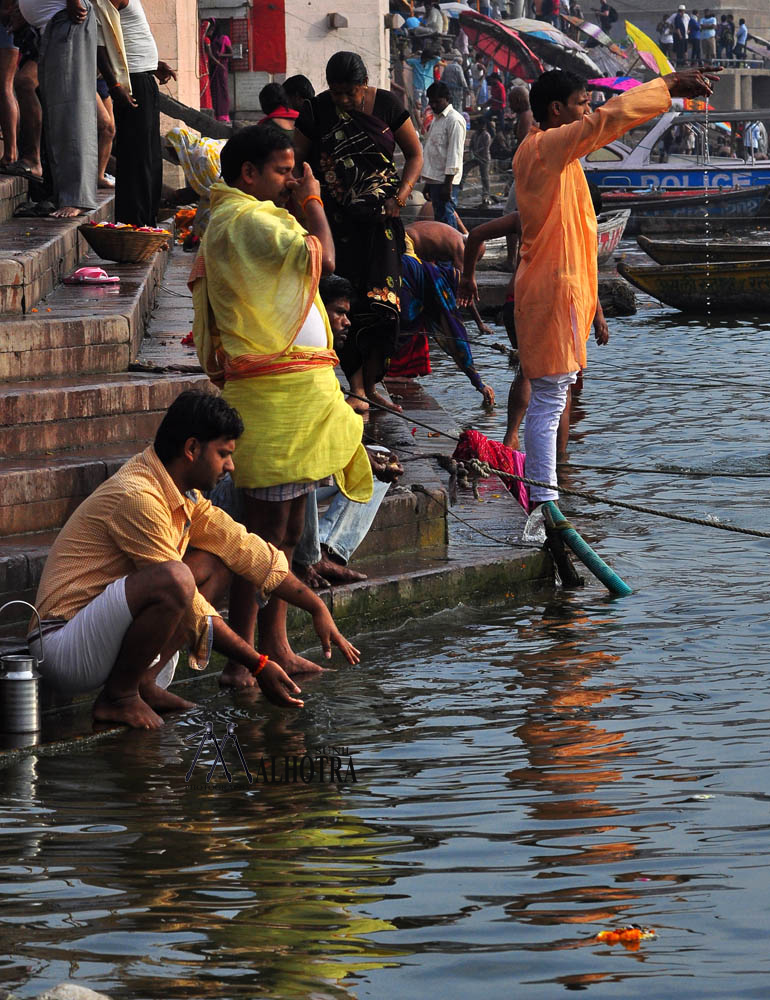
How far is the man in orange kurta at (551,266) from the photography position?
6.57 meters

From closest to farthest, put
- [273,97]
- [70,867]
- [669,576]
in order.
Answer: [70,867] < [669,576] < [273,97]

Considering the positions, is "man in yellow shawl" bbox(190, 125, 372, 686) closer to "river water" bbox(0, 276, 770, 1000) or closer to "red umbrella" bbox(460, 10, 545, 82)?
"river water" bbox(0, 276, 770, 1000)

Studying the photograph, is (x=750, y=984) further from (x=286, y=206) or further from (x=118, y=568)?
(x=286, y=206)

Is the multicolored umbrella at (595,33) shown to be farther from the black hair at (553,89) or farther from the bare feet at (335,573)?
the bare feet at (335,573)

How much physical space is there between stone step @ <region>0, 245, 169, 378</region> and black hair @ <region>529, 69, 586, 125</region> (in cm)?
181

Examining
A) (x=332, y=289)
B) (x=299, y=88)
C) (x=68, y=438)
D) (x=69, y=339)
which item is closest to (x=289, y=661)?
(x=68, y=438)

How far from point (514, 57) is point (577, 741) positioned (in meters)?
35.1

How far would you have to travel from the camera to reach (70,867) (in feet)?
11.9

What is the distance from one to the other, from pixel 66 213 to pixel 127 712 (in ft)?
16.3

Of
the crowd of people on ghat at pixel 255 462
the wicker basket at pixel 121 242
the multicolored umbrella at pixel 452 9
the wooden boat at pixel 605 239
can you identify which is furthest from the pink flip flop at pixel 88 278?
the multicolored umbrella at pixel 452 9

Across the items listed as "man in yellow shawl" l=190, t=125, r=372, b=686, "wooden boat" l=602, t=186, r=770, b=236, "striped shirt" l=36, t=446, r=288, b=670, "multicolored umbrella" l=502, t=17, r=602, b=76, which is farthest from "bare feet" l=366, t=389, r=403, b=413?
"multicolored umbrella" l=502, t=17, r=602, b=76

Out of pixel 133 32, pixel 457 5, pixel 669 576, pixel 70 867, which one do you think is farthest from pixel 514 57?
pixel 70 867

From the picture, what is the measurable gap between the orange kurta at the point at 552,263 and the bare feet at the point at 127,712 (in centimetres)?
251

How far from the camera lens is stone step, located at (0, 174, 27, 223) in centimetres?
891
